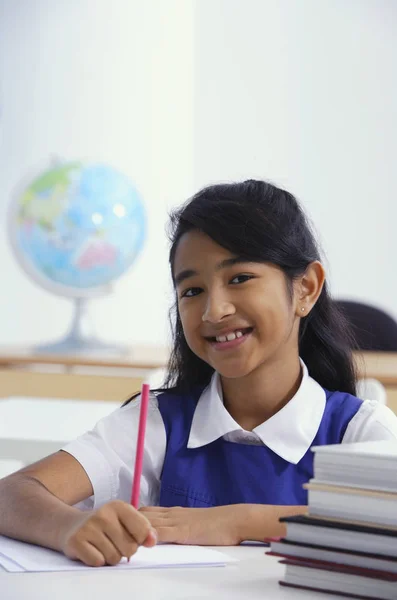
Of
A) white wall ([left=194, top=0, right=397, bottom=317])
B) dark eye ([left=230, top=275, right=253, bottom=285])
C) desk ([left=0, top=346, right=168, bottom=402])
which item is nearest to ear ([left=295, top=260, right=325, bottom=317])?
dark eye ([left=230, top=275, right=253, bottom=285])

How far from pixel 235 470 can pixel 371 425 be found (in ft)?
0.57

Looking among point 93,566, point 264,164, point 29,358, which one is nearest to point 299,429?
point 93,566

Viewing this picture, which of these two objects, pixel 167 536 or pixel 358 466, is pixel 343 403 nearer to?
Result: pixel 167 536

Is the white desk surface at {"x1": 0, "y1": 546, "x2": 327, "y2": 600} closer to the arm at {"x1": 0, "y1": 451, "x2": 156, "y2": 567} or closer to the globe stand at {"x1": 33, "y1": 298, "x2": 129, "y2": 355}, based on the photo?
the arm at {"x1": 0, "y1": 451, "x2": 156, "y2": 567}

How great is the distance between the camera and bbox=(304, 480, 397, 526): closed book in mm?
757

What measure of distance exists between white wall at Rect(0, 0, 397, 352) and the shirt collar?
2561mm

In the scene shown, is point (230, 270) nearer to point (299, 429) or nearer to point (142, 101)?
point (299, 429)

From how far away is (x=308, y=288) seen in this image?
136 centimetres

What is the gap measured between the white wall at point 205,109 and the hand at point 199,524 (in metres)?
2.83

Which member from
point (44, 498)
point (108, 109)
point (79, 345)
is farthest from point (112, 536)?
point (108, 109)

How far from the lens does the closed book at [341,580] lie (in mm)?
758

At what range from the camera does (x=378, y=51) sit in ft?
12.7

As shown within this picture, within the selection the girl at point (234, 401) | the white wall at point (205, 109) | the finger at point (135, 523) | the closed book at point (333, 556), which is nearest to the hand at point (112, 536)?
the finger at point (135, 523)

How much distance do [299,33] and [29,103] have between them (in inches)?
41.8
